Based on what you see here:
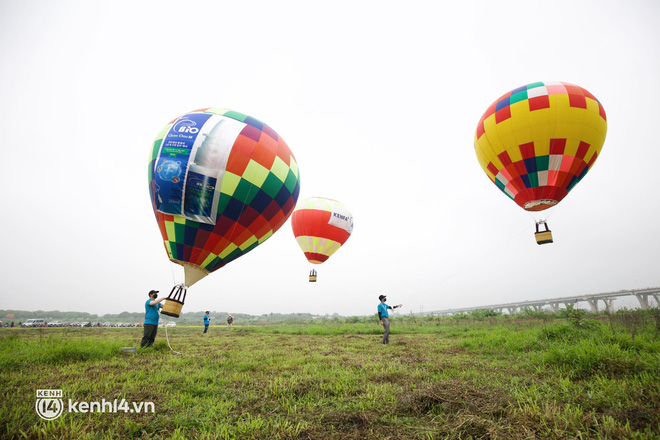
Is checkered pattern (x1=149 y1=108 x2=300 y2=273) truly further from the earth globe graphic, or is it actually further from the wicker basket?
the wicker basket

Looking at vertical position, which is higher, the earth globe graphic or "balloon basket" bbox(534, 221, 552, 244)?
the earth globe graphic

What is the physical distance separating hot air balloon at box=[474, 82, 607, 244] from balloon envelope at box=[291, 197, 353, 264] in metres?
10.2

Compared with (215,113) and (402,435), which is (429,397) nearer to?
(402,435)

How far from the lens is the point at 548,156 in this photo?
10.5 m

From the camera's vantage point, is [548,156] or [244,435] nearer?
[244,435]

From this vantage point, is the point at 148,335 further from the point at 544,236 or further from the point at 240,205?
the point at 544,236

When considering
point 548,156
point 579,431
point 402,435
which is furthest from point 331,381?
point 548,156

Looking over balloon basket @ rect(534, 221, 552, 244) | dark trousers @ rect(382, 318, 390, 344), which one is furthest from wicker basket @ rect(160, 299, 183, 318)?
balloon basket @ rect(534, 221, 552, 244)

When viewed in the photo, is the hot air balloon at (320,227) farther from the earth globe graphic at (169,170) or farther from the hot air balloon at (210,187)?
the earth globe graphic at (169,170)

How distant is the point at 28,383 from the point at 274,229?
551cm

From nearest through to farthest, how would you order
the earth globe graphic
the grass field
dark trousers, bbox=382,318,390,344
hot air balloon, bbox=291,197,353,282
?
1. the grass field
2. the earth globe graphic
3. dark trousers, bbox=382,318,390,344
4. hot air balloon, bbox=291,197,353,282

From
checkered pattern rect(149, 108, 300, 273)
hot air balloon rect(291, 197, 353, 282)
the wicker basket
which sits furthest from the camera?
hot air balloon rect(291, 197, 353, 282)

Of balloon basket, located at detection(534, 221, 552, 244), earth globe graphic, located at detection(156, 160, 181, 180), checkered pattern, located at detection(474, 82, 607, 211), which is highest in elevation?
checkered pattern, located at detection(474, 82, 607, 211)

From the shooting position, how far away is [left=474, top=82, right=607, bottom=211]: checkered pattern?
10133mm
